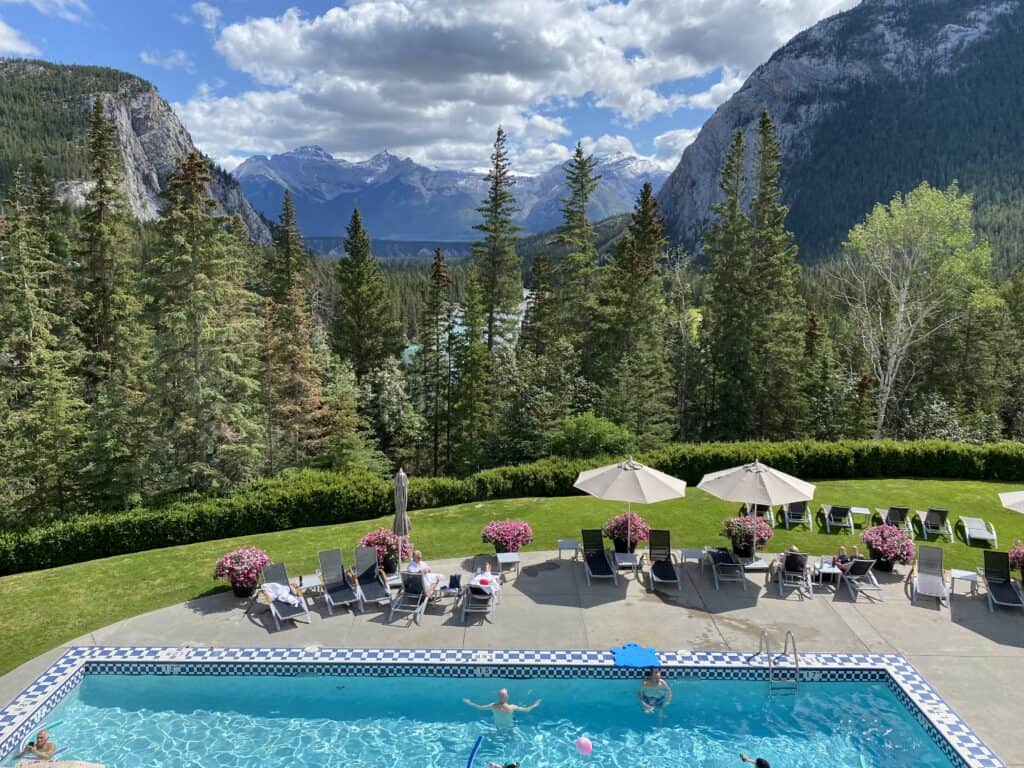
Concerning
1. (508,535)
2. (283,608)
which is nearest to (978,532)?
(508,535)

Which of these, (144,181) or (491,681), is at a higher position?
(144,181)

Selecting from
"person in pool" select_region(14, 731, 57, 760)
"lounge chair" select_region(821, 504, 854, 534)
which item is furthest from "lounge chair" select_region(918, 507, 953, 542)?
"person in pool" select_region(14, 731, 57, 760)

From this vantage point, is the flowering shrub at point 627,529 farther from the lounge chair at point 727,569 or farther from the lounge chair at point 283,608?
the lounge chair at point 283,608

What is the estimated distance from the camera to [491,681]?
11523 mm

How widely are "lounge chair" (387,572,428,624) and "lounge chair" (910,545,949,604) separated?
10508mm

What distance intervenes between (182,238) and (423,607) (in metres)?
14.3

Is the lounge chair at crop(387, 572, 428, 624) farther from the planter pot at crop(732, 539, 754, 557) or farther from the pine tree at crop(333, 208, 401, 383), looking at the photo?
the pine tree at crop(333, 208, 401, 383)

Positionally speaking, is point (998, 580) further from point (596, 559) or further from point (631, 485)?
point (596, 559)

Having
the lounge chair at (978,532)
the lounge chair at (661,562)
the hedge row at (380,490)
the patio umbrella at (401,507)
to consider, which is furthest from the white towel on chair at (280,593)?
the lounge chair at (978,532)

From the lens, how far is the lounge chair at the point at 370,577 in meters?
13.6

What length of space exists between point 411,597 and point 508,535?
311 centimetres

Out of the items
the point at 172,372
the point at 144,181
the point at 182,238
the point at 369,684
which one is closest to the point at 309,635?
the point at 369,684

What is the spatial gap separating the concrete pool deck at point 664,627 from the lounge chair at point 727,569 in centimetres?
24

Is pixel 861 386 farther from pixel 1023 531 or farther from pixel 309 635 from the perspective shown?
pixel 309 635
